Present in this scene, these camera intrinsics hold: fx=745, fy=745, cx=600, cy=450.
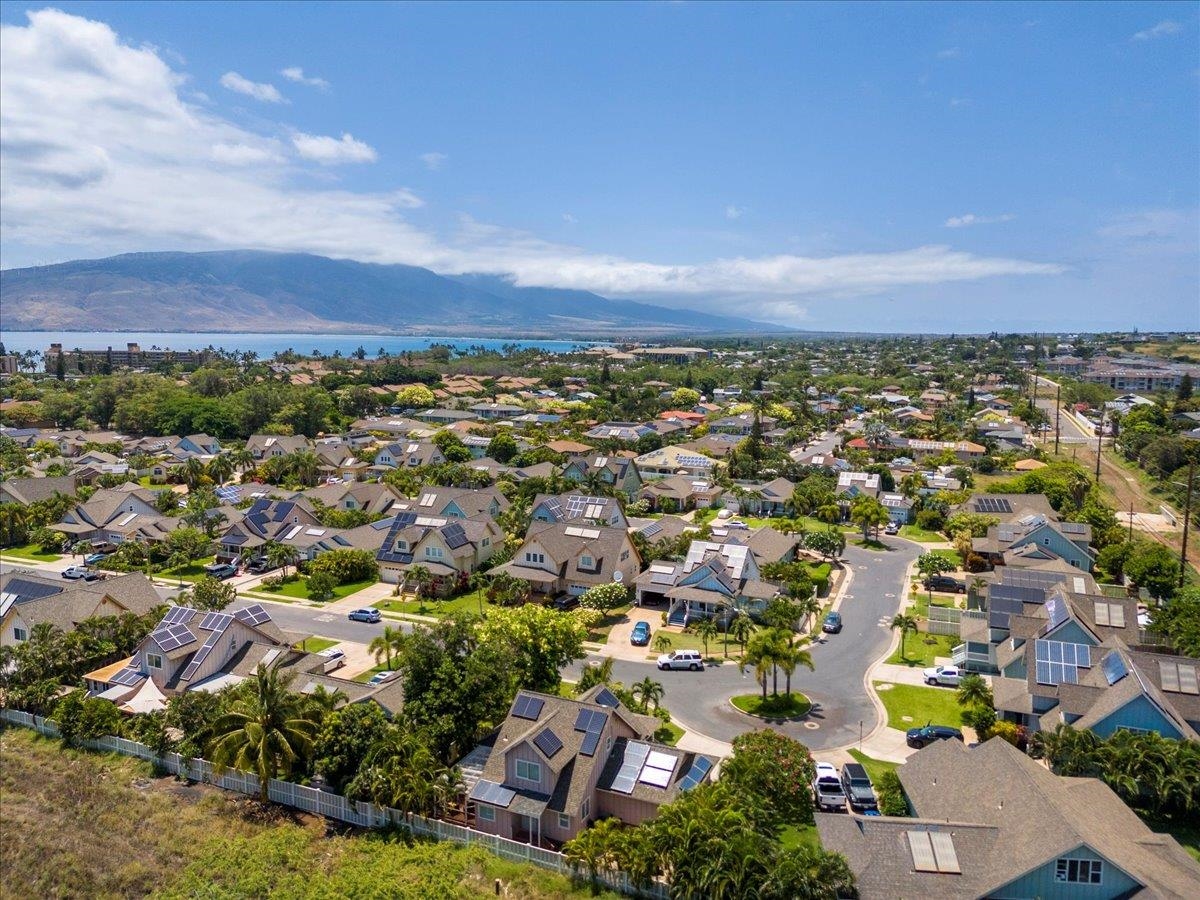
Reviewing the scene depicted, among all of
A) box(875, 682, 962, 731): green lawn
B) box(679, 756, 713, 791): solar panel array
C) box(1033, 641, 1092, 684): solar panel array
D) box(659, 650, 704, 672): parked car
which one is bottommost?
box(659, 650, 704, 672): parked car

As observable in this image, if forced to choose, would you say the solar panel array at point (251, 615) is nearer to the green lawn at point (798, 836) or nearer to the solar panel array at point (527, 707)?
the solar panel array at point (527, 707)

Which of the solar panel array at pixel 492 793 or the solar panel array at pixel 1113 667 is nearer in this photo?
A: the solar panel array at pixel 492 793

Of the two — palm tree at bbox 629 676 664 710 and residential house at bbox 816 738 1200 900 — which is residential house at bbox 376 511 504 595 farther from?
residential house at bbox 816 738 1200 900

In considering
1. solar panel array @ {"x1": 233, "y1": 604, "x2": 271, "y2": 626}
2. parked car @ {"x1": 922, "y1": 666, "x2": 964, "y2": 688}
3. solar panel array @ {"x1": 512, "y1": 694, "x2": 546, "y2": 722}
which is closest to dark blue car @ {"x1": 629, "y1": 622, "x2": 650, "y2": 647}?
parked car @ {"x1": 922, "y1": 666, "x2": 964, "y2": 688}

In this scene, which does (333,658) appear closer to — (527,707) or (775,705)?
(527,707)

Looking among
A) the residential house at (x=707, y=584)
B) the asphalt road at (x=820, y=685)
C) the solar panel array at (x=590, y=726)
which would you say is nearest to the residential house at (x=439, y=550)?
the residential house at (x=707, y=584)
